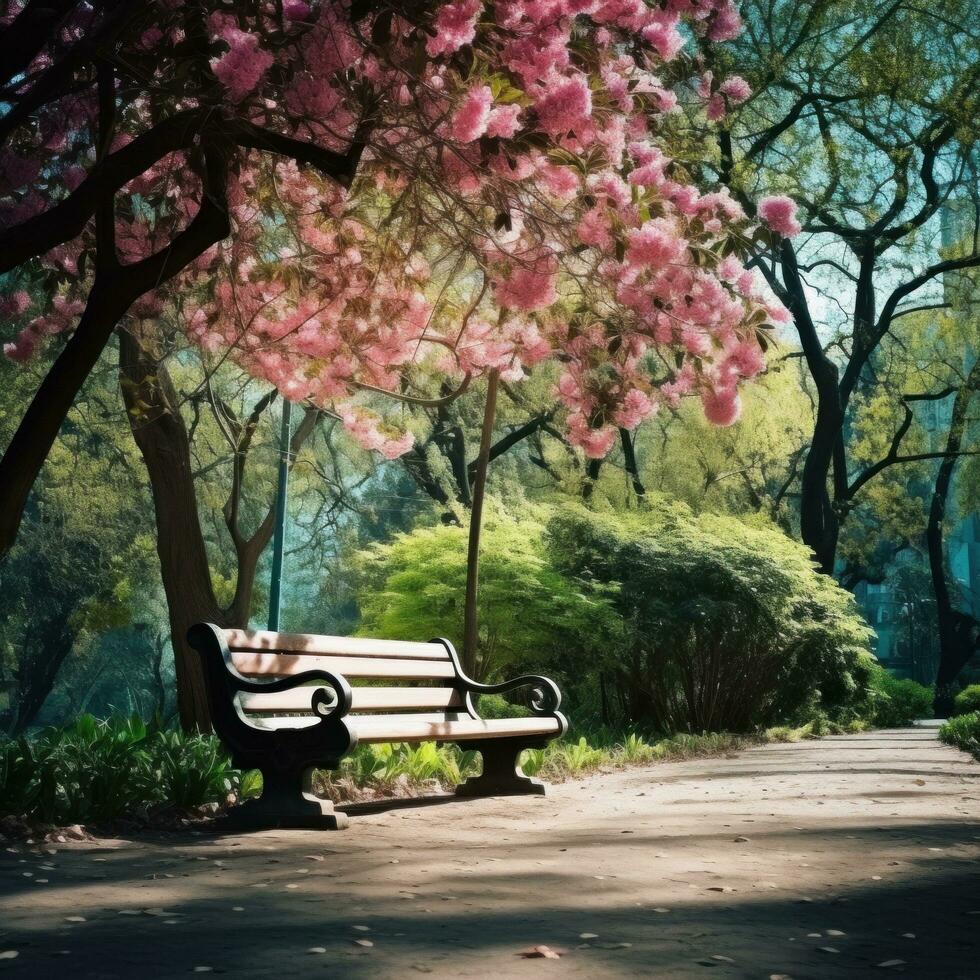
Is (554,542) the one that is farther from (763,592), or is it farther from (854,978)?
(854,978)

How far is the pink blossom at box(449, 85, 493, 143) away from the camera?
5.74 meters

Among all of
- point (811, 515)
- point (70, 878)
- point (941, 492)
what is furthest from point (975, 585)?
point (70, 878)

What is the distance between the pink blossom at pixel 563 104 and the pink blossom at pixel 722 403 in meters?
2.03

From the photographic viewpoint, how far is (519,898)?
14.5 ft

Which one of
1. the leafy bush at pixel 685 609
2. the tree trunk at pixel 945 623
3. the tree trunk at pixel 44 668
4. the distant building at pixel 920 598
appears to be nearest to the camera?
the leafy bush at pixel 685 609

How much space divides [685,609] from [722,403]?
347 inches

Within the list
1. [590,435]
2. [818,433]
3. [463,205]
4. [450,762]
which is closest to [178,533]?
[450,762]

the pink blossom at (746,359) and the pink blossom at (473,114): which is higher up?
the pink blossom at (473,114)

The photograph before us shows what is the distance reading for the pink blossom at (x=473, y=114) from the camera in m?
5.74

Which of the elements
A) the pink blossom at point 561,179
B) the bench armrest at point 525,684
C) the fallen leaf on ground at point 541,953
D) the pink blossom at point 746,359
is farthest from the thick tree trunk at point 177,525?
the fallen leaf on ground at point 541,953

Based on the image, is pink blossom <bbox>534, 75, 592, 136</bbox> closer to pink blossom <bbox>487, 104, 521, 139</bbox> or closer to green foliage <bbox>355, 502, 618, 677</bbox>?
pink blossom <bbox>487, 104, 521, 139</bbox>

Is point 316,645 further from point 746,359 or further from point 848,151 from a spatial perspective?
point 848,151

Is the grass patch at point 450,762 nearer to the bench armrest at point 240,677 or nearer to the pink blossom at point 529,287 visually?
the bench armrest at point 240,677

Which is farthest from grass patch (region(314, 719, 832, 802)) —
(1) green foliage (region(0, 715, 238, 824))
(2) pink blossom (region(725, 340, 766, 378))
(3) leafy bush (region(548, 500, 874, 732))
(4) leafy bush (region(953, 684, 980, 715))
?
(4) leafy bush (region(953, 684, 980, 715))
